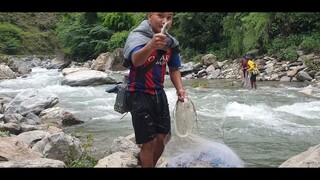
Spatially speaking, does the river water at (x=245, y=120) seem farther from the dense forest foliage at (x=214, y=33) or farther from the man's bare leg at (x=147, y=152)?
the dense forest foliage at (x=214, y=33)

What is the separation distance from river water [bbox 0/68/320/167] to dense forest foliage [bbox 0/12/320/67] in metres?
3.15

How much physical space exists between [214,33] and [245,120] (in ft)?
64.6

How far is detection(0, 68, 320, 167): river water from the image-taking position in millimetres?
5785

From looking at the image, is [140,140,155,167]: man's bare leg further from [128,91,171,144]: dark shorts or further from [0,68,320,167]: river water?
[0,68,320,167]: river water

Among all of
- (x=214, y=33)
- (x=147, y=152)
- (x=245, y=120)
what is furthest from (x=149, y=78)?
(x=214, y=33)

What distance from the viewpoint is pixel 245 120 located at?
26.4ft

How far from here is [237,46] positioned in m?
23.1

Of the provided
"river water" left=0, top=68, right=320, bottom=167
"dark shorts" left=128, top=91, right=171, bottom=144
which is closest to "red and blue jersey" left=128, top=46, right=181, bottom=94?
"dark shorts" left=128, top=91, right=171, bottom=144

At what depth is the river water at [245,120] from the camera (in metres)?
5.79

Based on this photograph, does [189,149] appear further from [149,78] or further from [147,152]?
[149,78]

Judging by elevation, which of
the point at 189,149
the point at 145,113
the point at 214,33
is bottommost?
the point at 214,33

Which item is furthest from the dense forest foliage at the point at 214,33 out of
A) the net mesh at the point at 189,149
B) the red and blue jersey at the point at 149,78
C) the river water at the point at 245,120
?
the red and blue jersey at the point at 149,78
